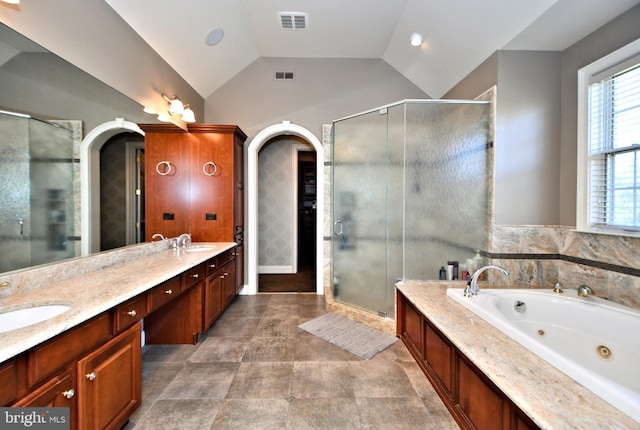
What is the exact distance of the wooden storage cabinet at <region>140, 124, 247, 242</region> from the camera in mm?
2967

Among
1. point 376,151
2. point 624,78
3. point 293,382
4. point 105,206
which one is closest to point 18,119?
point 105,206

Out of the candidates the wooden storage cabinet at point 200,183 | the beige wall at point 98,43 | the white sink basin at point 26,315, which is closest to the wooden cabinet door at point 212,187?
the wooden storage cabinet at point 200,183

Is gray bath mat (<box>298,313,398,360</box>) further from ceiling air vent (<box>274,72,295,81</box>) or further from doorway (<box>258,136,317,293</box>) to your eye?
ceiling air vent (<box>274,72,295,81</box>)

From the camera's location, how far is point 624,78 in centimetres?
189

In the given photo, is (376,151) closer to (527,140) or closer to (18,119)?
(527,140)

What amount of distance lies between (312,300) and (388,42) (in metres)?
3.47

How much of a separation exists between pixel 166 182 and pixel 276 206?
2.21 metres

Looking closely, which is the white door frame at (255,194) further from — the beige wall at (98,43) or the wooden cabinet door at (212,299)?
the beige wall at (98,43)

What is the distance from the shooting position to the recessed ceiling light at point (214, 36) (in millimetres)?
2842

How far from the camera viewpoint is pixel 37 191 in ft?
4.91

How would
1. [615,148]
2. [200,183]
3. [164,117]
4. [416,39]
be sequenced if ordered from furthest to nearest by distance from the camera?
[200,183]
[416,39]
[164,117]
[615,148]

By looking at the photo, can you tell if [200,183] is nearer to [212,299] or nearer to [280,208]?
[212,299]

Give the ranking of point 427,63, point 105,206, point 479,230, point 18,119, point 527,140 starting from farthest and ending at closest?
point 427,63
point 479,230
point 527,140
point 105,206
point 18,119

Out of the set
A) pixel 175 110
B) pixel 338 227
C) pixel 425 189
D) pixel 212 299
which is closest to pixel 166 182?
pixel 175 110
